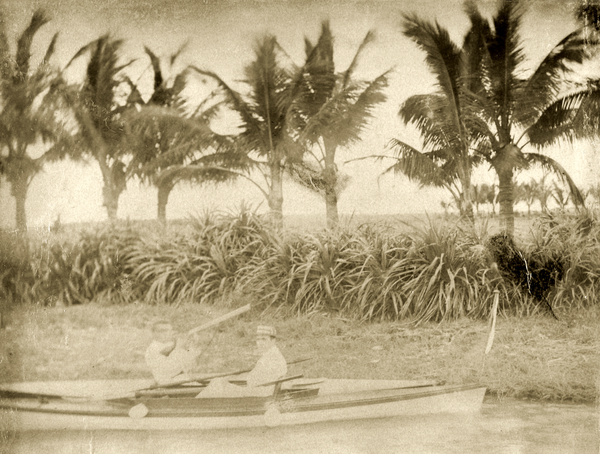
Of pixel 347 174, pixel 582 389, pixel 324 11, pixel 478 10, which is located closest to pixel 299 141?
pixel 347 174

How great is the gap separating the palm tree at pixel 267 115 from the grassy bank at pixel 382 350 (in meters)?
0.69

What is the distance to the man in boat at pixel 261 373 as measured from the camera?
3052mm

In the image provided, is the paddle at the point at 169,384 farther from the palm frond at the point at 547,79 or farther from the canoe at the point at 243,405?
the palm frond at the point at 547,79

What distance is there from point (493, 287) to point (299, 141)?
1.32 m

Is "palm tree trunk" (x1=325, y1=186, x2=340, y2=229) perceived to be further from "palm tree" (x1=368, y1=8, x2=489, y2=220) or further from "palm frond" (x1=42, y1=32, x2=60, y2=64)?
"palm frond" (x1=42, y1=32, x2=60, y2=64)

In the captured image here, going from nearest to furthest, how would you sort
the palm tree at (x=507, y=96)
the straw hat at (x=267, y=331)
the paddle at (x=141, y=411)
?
the paddle at (x=141, y=411) < the straw hat at (x=267, y=331) < the palm tree at (x=507, y=96)

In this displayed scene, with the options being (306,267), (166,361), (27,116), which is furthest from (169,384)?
(27,116)

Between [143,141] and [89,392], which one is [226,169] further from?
[89,392]

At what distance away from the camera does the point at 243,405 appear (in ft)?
9.97

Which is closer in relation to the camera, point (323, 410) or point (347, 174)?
point (323, 410)

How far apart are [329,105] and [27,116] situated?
170 cm

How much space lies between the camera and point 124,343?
3.19 meters

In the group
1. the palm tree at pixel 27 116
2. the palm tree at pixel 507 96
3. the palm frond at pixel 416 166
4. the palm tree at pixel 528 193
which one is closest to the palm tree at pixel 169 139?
the palm tree at pixel 27 116

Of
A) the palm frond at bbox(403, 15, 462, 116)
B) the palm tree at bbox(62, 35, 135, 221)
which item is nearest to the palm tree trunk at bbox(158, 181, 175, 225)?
the palm tree at bbox(62, 35, 135, 221)
